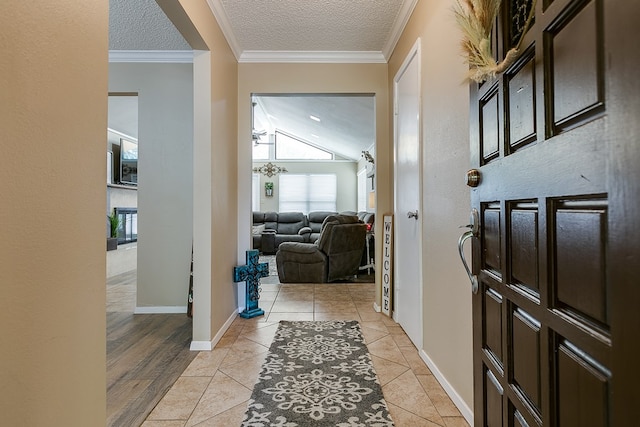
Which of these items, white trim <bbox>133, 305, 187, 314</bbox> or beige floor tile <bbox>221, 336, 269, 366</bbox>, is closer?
beige floor tile <bbox>221, 336, 269, 366</bbox>

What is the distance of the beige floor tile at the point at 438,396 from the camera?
1562 mm

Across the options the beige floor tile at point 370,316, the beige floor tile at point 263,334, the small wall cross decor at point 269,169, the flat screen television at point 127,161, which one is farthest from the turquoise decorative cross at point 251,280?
the small wall cross decor at point 269,169

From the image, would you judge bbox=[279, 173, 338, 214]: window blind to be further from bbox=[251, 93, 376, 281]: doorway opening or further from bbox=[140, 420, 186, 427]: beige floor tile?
bbox=[140, 420, 186, 427]: beige floor tile

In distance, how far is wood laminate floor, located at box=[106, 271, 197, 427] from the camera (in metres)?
1.62

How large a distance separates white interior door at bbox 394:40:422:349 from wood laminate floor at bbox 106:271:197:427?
1585mm

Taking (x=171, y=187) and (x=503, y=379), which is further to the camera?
(x=171, y=187)

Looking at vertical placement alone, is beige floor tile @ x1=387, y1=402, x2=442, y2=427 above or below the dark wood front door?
below

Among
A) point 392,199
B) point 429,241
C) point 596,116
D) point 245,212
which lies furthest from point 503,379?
point 245,212

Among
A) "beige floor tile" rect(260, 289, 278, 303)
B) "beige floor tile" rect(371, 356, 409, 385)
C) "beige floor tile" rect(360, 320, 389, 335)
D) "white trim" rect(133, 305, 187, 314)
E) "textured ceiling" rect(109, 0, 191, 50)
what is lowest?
"beige floor tile" rect(371, 356, 409, 385)

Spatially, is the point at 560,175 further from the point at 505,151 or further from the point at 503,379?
the point at 503,379

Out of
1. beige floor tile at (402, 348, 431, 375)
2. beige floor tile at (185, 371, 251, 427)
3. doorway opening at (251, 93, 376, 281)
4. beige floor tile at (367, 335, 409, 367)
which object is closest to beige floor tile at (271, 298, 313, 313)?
beige floor tile at (367, 335, 409, 367)

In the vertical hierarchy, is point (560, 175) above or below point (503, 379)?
above

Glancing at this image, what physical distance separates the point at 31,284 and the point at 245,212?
7.62 feet

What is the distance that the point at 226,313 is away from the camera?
2697mm
